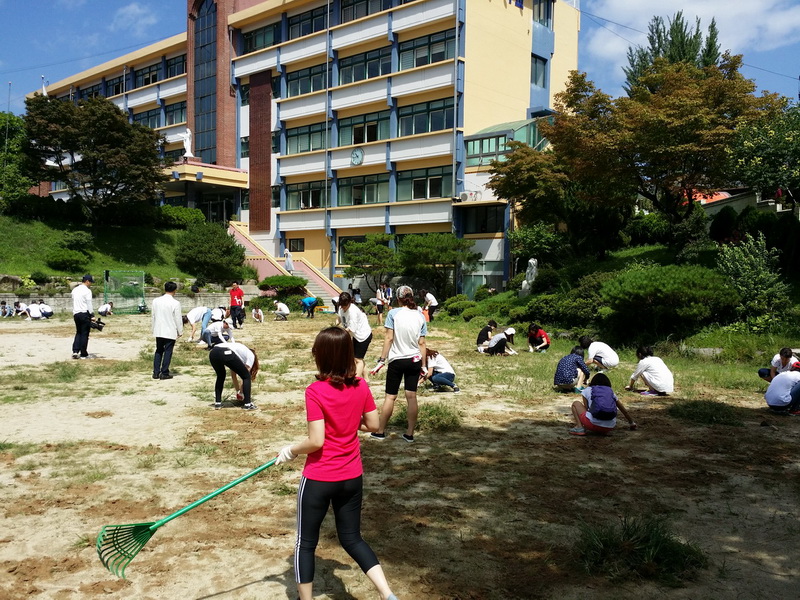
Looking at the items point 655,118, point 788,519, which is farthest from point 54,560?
point 655,118

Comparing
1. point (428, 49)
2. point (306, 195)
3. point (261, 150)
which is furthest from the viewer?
point (261, 150)

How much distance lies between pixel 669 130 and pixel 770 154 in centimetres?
294

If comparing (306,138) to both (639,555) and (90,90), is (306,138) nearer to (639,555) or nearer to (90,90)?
(90,90)

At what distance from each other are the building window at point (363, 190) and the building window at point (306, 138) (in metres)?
3.10

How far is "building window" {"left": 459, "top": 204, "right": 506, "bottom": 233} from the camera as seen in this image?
110 ft

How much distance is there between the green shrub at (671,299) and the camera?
634 inches

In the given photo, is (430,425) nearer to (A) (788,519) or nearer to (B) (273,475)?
(B) (273,475)

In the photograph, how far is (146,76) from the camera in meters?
55.4

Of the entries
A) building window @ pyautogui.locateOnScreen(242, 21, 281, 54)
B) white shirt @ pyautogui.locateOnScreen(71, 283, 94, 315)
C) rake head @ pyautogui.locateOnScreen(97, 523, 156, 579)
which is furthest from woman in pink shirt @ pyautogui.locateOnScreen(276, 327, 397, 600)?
building window @ pyautogui.locateOnScreen(242, 21, 281, 54)

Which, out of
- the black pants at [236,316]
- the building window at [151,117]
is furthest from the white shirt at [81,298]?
the building window at [151,117]

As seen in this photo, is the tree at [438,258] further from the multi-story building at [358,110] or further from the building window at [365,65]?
the building window at [365,65]

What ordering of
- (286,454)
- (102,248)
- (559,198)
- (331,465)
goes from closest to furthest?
(331,465) < (286,454) < (559,198) < (102,248)

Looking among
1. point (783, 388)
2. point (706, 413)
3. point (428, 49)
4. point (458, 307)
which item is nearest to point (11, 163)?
point (428, 49)

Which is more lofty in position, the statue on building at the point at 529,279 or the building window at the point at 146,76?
the building window at the point at 146,76
